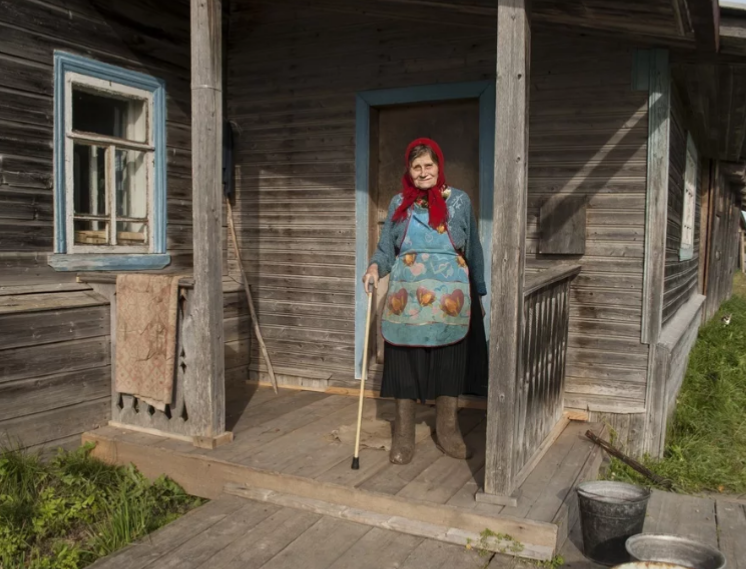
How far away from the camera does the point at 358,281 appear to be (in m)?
6.03

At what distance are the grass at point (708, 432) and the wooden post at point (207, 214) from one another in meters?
2.75

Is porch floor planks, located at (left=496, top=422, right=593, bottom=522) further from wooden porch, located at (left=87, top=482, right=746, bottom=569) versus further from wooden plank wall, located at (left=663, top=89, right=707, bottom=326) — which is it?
wooden plank wall, located at (left=663, top=89, right=707, bottom=326)

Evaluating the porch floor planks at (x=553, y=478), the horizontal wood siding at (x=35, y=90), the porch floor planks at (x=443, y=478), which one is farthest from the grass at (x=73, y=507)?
the porch floor planks at (x=553, y=478)

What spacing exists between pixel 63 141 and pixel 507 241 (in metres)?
3.40

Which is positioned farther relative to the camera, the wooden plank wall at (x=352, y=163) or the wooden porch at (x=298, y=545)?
the wooden plank wall at (x=352, y=163)

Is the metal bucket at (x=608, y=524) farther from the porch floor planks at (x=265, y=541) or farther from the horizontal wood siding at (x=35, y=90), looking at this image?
the horizontal wood siding at (x=35, y=90)

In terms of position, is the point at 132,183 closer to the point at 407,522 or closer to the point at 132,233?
the point at 132,233

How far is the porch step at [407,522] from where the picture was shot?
3377mm

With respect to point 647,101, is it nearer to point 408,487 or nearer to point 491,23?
point 491,23

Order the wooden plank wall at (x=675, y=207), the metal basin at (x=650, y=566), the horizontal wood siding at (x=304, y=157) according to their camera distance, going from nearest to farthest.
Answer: the metal basin at (x=650, y=566) < the horizontal wood siding at (x=304, y=157) < the wooden plank wall at (x=675, y=207)

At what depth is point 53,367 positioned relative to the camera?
492cm

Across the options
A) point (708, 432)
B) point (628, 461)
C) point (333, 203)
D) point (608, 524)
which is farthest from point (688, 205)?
point (608, 524)

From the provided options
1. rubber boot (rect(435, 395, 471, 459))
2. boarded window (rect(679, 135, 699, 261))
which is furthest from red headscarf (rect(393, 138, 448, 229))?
boarded window (rect(679, 135, 699, 261))

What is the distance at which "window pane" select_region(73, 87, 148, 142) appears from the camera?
214 inches
